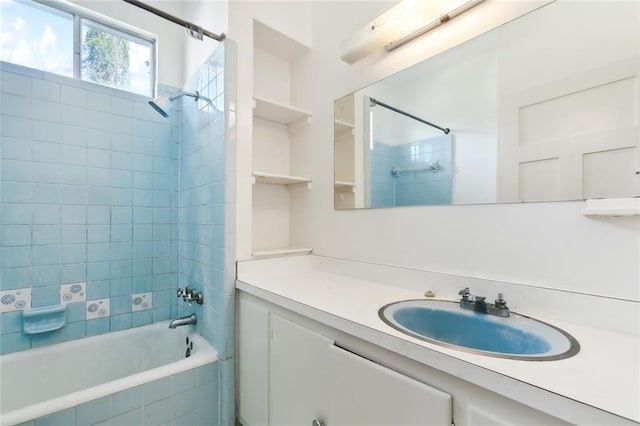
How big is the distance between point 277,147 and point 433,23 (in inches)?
48.3

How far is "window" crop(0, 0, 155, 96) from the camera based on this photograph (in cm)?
173

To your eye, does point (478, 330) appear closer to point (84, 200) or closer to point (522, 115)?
point (522, 115)

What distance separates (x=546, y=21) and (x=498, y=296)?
100 centimetres

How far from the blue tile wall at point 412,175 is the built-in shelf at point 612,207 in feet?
1.50

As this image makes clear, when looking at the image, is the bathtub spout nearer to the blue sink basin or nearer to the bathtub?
the bathtub

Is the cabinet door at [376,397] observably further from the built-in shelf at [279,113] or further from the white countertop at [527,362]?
the built-in shelf at [279,113]

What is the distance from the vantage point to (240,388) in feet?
5.08

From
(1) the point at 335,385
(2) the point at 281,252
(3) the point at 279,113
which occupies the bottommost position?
(1) the point at 335,385

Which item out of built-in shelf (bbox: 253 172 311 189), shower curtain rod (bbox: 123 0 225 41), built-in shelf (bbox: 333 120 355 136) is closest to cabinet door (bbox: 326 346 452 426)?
built-in shelf (bbox: 253 172 311 189)

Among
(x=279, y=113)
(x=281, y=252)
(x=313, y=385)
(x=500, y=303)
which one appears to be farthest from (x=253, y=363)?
(x=279, y=113)

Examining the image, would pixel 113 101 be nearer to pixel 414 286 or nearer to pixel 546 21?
pixel 414 286

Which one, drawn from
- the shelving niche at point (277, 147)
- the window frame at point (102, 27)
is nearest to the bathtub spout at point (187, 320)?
the shelving niche at point (277, 147)

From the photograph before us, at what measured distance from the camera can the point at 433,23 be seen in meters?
1.27

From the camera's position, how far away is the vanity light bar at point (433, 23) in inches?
45.8
